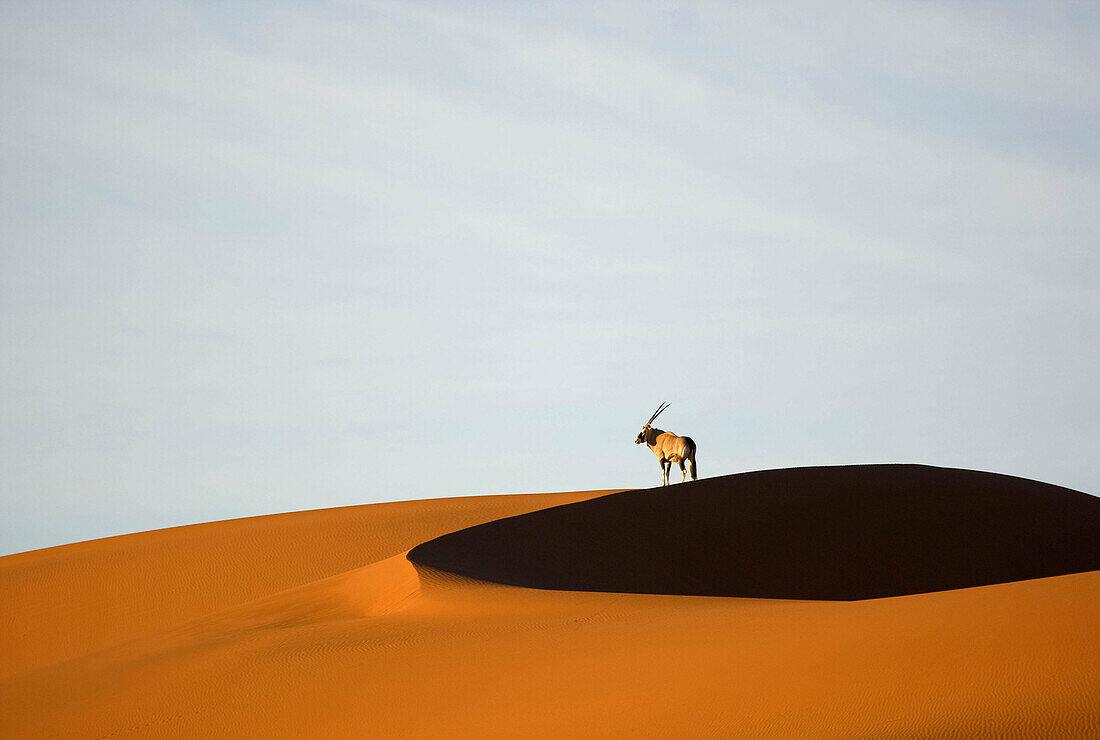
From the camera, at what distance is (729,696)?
663 cm

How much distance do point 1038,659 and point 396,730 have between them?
4.01 metres

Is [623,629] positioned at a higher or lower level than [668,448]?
lower

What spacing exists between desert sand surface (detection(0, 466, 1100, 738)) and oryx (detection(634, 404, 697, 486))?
126 inches

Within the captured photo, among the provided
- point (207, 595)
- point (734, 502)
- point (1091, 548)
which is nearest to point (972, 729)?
point (734, 502)

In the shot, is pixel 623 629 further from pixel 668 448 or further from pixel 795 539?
pixel 668 448

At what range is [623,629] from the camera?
895 centimetres

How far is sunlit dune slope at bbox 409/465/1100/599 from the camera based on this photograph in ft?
47.3

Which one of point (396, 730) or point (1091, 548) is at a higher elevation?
point (1091, 548)

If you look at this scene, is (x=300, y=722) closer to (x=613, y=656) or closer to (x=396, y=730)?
(x=396, y=730)

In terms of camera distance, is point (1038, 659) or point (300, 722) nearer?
point (1038, 659)

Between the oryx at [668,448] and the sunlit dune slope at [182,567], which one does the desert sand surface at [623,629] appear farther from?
the oryx at [668,448]

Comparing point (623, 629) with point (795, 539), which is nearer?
point (623, 629)

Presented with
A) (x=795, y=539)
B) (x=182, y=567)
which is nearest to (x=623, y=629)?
(x=795, y=539)

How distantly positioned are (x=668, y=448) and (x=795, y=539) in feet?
19.9
